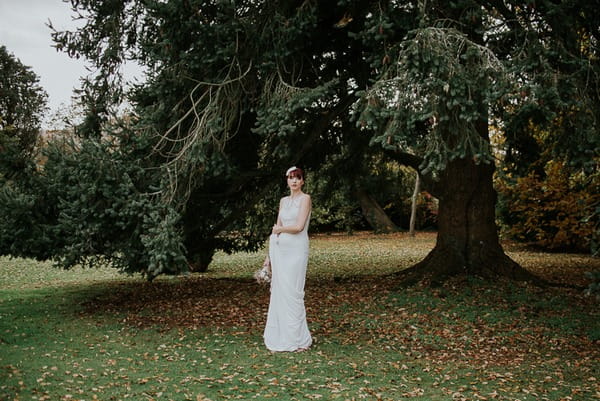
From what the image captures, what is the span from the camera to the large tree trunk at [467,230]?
1157cm

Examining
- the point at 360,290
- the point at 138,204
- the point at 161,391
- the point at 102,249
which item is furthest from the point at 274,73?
the point at 161,391

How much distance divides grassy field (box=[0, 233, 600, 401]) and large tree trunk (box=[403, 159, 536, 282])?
2.10 ft

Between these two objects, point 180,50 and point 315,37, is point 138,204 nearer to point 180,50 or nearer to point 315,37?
point 180,50

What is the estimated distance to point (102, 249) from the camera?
9.28m

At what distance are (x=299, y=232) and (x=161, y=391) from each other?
8.60 feet

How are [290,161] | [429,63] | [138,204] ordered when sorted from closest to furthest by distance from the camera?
[429,63] < [138,204] < [290,161]

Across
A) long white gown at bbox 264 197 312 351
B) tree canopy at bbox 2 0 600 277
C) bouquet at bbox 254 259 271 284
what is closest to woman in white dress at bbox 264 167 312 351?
long white gown at bbox 264 197 312 351

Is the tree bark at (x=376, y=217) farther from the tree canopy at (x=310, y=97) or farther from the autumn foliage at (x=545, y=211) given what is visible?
the tree canopy at (x=310, y=97)

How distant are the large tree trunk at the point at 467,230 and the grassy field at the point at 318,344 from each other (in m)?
0.64

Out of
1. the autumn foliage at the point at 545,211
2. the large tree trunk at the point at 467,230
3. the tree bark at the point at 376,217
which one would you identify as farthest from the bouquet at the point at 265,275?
the tree bark at the point at 376,217

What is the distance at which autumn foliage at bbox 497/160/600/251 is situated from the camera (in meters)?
18.3

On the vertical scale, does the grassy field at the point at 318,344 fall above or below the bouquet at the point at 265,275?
below

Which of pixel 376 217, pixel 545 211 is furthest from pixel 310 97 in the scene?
pixel 376 217

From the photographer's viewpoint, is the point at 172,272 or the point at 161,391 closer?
the point at 161,391
